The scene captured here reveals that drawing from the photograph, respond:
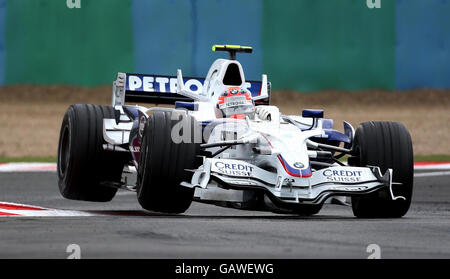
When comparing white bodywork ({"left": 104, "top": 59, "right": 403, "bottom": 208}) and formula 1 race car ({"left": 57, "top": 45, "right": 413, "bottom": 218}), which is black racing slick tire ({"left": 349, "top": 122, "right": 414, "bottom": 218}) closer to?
formula 1 race car ({"left": 57, "top": 45, "right": 413, "bottom": 218})

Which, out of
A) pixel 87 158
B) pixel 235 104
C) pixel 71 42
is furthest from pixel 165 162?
pixel 71 42

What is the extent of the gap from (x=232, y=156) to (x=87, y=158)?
7.13 feet

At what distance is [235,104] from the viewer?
10922 mm

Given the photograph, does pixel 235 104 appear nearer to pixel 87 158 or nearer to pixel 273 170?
pixel 273 170

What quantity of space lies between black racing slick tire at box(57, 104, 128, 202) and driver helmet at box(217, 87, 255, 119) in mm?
1555

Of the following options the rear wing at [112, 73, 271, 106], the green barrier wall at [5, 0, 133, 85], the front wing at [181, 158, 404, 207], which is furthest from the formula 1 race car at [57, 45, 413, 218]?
the green barrier wall at [5, 0, 133, 85]

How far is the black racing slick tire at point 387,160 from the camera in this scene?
32.7 ft

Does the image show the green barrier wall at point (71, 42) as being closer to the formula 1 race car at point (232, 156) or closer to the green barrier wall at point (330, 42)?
the green barrier wall at point (330, 42)

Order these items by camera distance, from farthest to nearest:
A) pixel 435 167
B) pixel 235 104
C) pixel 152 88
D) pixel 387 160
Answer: pixel 435 167 → pixel 152 88 → pixel 235 104 → pixel 387 160

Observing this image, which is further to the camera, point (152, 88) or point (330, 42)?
point (330, 42)

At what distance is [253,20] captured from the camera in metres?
20.3

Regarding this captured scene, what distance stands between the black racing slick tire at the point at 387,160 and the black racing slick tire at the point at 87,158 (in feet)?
10.3

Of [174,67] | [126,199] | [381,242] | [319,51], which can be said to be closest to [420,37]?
[319,51]

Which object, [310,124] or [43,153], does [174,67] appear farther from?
[310,124]
